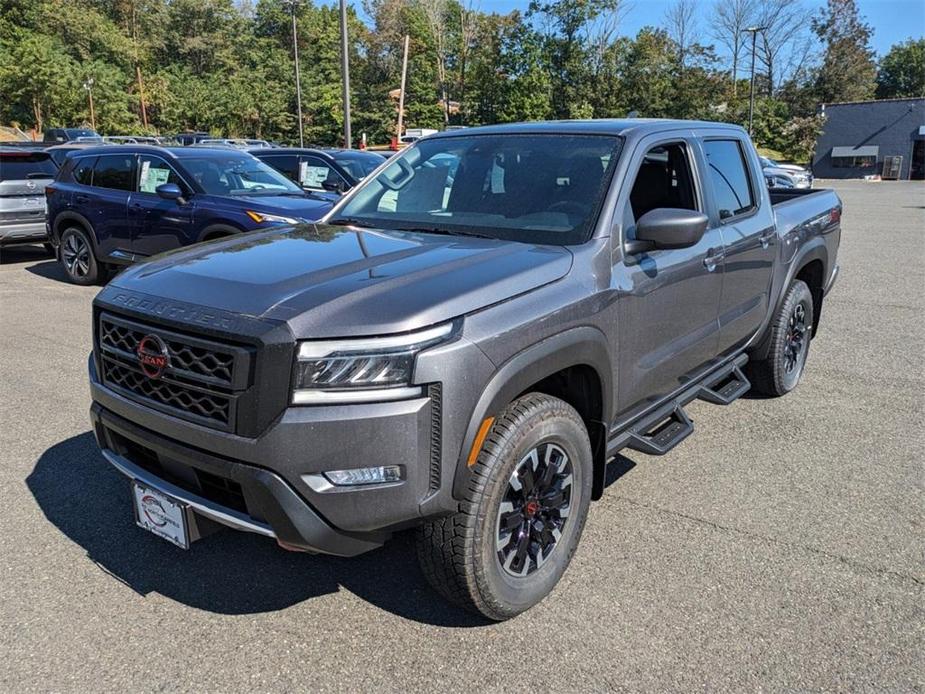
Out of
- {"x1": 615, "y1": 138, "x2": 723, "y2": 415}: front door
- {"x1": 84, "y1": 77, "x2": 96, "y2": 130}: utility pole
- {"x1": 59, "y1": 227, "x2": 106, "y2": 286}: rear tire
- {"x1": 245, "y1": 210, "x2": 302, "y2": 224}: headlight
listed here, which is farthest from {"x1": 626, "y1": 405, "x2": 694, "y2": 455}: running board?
{"x1": 84, "y1": 77, "x2": 96, "y2": 130}: utility pole

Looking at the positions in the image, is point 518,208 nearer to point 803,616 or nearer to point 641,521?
point 641,521

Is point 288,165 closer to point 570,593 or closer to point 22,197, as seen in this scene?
point 22,197

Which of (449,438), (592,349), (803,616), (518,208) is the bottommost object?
(803,616)

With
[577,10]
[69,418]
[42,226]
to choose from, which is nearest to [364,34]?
[577,10]

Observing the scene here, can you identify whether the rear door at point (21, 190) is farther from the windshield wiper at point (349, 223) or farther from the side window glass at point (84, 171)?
the windshield wiper at point (349, 223)

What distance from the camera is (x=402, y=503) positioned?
8.00 ft

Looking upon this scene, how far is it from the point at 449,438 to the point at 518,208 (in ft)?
4.88

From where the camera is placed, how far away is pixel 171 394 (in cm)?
268

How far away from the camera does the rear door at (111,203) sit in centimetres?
943

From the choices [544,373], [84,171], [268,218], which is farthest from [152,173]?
[544,373]

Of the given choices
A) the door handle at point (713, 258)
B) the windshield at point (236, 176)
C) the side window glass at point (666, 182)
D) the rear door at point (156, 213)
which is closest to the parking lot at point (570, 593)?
the door handle at point (713, 258)

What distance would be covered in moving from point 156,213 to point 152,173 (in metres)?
0.67

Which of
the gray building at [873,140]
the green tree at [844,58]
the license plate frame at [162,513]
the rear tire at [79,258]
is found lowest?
the license plate frame at [162,513]

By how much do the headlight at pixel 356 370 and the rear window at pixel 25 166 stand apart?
37.3ft
